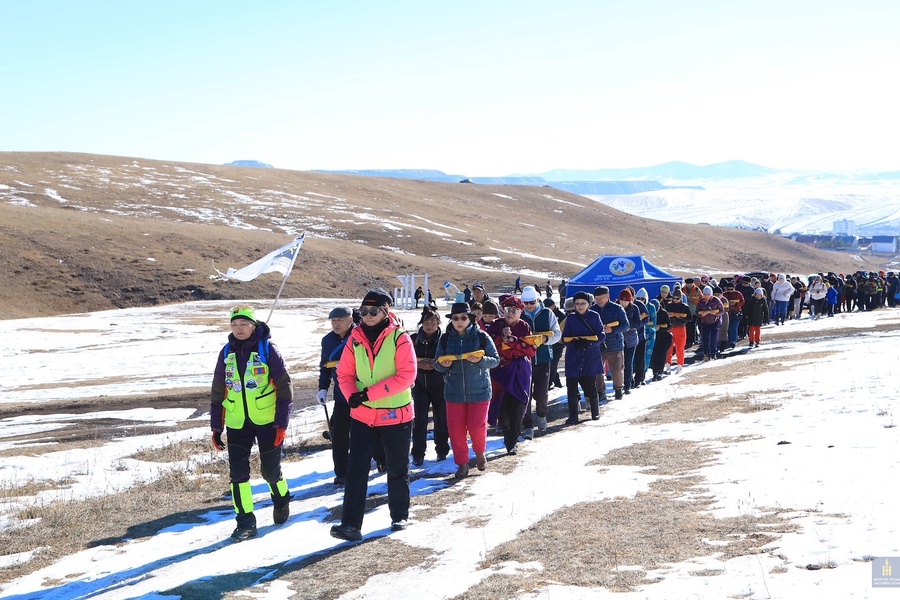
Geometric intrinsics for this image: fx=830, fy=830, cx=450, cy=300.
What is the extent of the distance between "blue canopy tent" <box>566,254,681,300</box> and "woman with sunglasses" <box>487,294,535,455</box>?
17153 mm

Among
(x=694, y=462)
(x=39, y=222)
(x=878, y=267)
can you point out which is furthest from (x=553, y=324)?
(x=878, y=267)

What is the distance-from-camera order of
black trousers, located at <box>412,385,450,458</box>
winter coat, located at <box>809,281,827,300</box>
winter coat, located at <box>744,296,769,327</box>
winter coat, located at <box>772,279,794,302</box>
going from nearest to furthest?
black trousers, located at <box>412,385,450,458</box>
winter coat, located at <box>744,296,769,327</box>
winter coat, located at <box>772,279,794,302</box>
winter coat, located at <box>809,281,827,300</box>

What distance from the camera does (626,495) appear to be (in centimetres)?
782

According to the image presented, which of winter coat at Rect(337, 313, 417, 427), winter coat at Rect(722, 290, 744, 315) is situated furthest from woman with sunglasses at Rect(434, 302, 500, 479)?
winter coat at Rect(722, 290, 744, 315)

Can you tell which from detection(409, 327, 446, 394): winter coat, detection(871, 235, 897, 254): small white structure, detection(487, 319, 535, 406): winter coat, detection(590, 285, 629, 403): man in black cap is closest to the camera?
detection(409, 327, 446, 394): winter coat

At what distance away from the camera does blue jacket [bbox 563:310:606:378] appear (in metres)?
12.6

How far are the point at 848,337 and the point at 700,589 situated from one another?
20005 millimetres

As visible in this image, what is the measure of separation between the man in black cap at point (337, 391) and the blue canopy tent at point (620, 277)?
18.6m

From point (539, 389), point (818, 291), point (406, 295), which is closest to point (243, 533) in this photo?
point (539, 389)

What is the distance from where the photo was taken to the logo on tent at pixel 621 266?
27.7 m

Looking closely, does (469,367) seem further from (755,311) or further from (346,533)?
(755,311)

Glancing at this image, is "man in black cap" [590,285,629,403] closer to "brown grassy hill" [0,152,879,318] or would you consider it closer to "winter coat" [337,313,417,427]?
"winter coat" [337,313,417,427]

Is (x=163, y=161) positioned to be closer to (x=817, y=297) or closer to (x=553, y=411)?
(x=817, y=297)

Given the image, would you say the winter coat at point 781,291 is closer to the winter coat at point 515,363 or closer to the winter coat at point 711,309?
the winter coat at point 711,309
